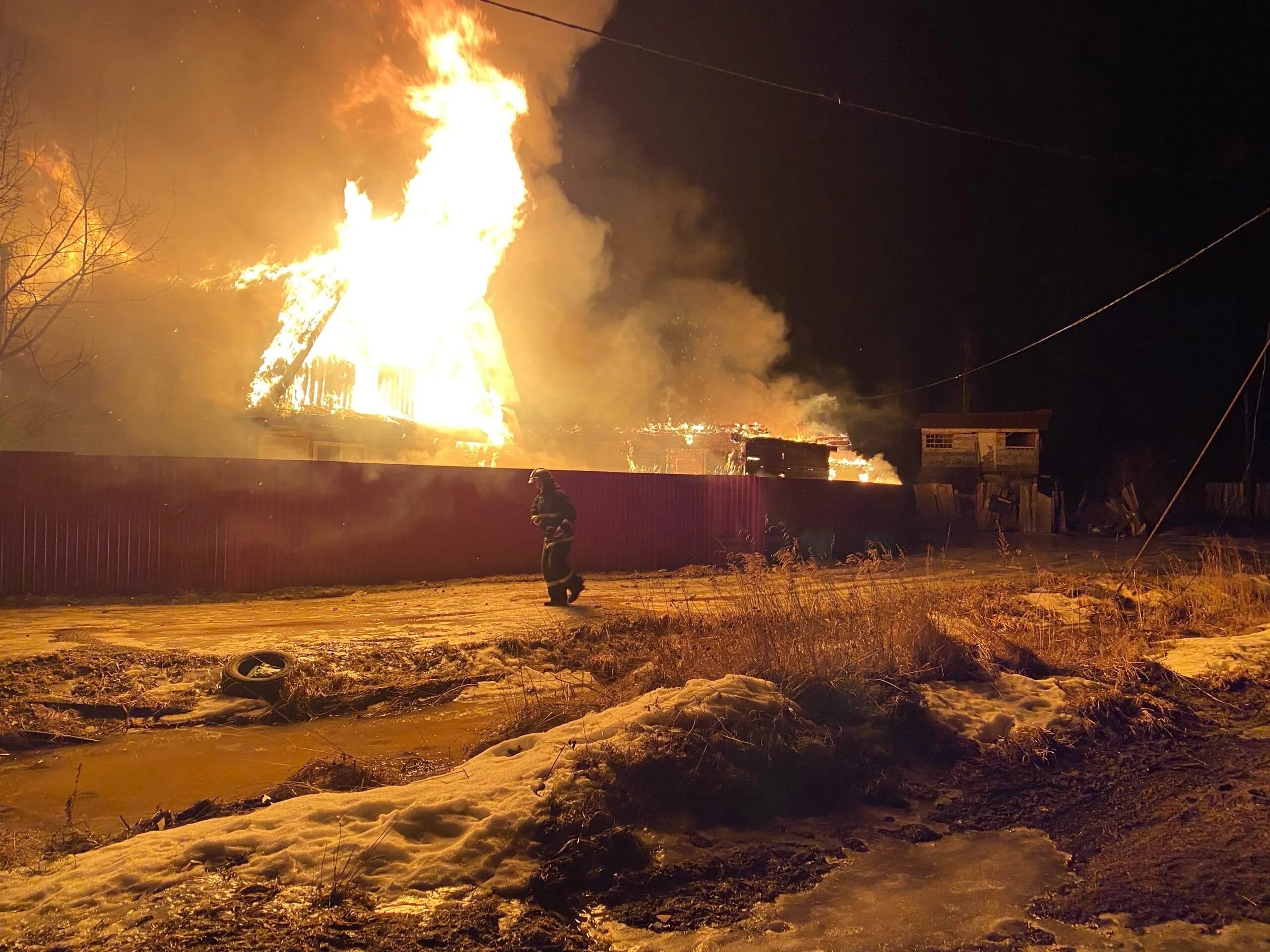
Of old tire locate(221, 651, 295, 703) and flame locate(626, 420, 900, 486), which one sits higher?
flame locate(626, 420, 900, 486)

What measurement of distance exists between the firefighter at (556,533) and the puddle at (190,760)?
4.62 metres

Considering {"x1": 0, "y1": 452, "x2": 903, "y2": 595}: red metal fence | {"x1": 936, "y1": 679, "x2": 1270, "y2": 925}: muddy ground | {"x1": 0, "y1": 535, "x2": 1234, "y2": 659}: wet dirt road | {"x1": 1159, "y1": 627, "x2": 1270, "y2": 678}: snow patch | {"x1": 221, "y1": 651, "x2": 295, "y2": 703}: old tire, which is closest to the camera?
{"x1": 936, "y1": 679, "x2": 1270, "y2": 925}: muddy ground

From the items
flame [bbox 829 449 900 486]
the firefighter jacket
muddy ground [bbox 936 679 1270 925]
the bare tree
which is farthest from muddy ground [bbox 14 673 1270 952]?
flame [bbox 829 449 900 486]

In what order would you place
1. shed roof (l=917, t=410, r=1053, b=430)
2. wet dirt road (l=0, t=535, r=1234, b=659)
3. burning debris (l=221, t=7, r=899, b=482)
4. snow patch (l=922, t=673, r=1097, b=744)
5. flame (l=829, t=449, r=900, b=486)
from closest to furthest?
snow patch (l=922, t=673, r=1097, b=744), wet dirt road (l=0, t=535, r=1234, b=659), burning debris (l=221, t=7, r=899, b=482), shed roof (l=917, t=410, r=1053, b=430), flame (l=829, t=449, r=900, b=486)

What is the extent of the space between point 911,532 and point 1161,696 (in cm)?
2020

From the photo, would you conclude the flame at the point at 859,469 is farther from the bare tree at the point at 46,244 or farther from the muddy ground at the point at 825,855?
the muddy ground at the point at 825,855

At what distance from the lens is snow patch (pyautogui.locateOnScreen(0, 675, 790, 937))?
294 cm

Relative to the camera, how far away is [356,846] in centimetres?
334

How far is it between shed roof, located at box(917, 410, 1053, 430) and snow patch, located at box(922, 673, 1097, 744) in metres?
26.8

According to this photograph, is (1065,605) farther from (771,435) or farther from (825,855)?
(771,435)

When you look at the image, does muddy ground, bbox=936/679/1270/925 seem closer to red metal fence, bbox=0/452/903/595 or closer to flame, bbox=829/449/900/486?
red metal fence, bbox=0/452/903/595

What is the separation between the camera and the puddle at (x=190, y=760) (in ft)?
14.8

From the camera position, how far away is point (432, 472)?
1470 cm

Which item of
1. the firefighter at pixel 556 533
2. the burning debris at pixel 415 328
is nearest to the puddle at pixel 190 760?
the firefighter at pixel 556 533
